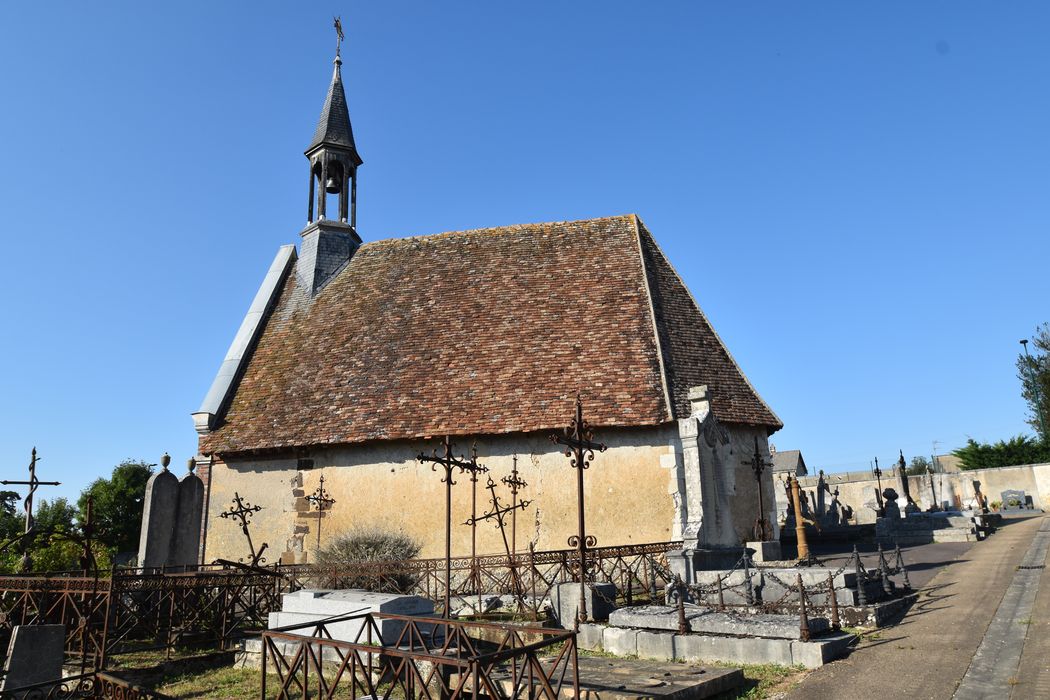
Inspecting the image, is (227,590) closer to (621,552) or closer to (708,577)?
(621,552)

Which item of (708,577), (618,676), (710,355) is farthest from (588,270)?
(618,676)

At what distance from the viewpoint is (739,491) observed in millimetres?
15969

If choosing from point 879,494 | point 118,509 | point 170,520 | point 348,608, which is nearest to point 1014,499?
point 879,494

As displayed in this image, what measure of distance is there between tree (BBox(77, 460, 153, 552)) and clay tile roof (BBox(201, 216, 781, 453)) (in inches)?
810

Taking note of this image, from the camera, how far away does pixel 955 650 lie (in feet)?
25.6

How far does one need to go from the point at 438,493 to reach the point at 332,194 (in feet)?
40.6

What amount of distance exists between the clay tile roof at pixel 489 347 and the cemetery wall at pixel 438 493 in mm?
618

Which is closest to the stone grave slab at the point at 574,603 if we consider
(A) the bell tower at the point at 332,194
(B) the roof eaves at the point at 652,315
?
(B) the roof eaves at the point at 652,315

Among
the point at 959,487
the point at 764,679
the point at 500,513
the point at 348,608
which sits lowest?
the point at 764,679

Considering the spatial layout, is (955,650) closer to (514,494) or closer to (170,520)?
(514,494)

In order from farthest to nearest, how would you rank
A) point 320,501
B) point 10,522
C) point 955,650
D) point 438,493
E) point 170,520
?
point 10,522 → point 320,501 → point 438,493 → point 170,520 → point 955,650

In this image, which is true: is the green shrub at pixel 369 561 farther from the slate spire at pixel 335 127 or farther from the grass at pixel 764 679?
the slate spire at pixel 335 127

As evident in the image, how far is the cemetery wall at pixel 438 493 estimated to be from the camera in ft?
49.2

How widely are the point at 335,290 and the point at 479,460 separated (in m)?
8.43
